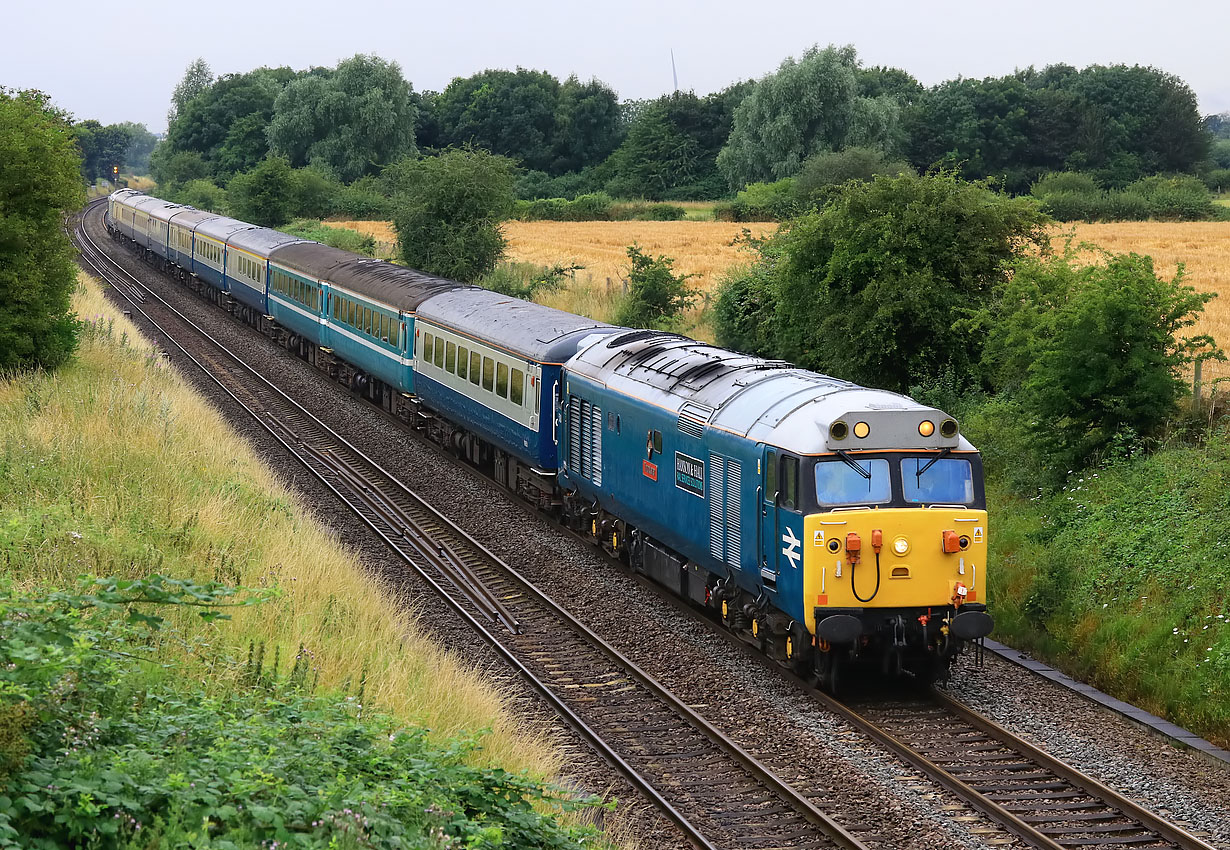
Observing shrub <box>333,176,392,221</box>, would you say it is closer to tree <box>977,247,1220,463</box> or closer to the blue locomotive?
the blue locomotive

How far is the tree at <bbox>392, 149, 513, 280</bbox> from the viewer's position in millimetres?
43688

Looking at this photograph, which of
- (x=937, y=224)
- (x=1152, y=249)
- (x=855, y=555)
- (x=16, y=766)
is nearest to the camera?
(x=16, y=766)

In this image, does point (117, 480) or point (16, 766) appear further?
point (117, 480)

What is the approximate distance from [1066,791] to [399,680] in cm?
570

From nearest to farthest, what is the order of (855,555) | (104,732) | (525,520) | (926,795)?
1. (104,732)
2. (926,795)
3. (855,555)
4. (525,520)

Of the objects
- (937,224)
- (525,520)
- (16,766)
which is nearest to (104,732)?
(16,766)

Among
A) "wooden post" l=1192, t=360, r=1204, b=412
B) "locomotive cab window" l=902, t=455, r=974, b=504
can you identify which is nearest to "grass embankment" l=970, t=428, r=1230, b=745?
"wooden post" l=1192, t=360, r=1204, b=412

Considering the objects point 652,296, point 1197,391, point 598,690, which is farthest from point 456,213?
point 598,690

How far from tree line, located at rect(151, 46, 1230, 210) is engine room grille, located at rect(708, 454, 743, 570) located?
62.6 metres

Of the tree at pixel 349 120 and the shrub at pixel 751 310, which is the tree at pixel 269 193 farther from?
the shrub at pixel 751 310

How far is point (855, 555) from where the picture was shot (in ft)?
39.7

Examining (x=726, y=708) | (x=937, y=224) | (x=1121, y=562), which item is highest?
(x=937, y=224)

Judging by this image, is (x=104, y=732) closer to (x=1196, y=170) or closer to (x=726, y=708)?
(x=726, y=708)

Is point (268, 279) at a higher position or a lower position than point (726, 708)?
higher
